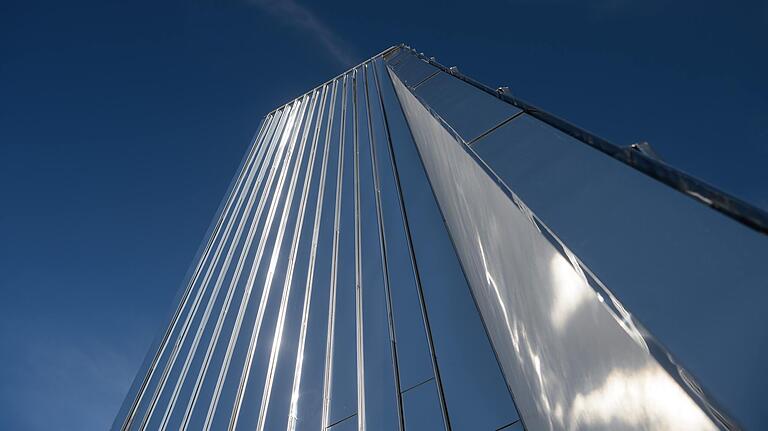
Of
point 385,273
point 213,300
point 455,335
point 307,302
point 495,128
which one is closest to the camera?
point 495,128

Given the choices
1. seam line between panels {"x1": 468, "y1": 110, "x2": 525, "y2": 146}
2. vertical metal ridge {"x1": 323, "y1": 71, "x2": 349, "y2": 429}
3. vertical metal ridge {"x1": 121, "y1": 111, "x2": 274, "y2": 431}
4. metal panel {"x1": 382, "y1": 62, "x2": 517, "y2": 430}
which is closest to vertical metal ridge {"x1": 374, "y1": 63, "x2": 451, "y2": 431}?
metal panel {"x1": 382, "y1": 62, "x2": 517, "y2": 430}

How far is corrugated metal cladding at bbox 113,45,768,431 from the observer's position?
602mm

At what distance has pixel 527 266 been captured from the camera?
1.10m

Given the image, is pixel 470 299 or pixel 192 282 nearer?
pixel 470 299

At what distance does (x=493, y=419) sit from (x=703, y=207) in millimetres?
1519

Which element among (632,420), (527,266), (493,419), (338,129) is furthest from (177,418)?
(338,129)

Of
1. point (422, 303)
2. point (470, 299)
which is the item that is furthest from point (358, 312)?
point (470, 299)

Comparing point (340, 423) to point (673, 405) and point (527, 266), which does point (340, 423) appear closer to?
point (527, 266)

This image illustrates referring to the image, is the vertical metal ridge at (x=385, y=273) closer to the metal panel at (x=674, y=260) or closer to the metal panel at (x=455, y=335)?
the metal panel at (x=455, y=335)

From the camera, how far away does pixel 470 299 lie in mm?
2723

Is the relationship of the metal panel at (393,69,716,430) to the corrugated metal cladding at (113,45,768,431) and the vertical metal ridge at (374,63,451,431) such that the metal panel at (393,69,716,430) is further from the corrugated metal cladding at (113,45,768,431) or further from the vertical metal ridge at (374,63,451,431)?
the vertical metal ridge at (374,63,451,431)

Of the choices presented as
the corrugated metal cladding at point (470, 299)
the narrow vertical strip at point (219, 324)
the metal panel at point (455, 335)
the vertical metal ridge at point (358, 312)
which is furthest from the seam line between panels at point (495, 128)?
the narrow vertical strip at point (219, 324)

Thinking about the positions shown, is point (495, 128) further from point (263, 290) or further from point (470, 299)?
point (263, 290)

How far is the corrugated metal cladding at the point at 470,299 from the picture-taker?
60 cm
